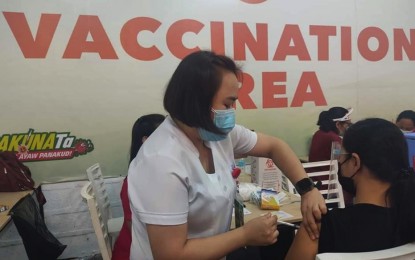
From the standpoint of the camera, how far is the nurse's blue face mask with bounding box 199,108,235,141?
38.2 inches

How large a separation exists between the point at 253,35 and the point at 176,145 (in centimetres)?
250

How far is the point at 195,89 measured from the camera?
92 cm

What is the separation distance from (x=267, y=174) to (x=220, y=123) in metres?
1.42

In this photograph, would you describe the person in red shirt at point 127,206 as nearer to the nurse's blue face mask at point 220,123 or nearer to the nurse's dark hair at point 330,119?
the nurse's blue face mask at point 220,123

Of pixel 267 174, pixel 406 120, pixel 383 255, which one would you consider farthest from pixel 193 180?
pixel 406 120

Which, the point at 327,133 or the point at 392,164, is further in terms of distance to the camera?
the point at 327,133

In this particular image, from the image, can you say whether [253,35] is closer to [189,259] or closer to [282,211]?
[282,211]

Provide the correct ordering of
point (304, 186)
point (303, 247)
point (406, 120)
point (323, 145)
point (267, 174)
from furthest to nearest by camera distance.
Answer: point (406, 120) < point (323, 145) < point (267, 174) < point (304, 186) < point (303, 247)

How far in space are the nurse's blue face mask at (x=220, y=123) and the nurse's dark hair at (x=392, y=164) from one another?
0.44 meters

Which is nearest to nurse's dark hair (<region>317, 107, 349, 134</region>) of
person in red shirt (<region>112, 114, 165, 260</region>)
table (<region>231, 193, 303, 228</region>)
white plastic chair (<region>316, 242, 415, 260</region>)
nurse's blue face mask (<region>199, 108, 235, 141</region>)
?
table (<region>231, 193, 303, 228</region>)

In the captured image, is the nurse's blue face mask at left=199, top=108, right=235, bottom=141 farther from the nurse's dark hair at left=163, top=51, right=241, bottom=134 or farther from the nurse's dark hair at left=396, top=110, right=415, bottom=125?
the nurse's dark hair at left=396, top=110, right=415, bottom=125

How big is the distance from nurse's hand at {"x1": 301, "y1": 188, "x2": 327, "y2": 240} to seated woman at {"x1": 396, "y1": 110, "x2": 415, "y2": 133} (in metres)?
2.82

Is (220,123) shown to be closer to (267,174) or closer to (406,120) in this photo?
(267,174)

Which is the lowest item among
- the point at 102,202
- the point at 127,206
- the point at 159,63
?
the point at 102,202
